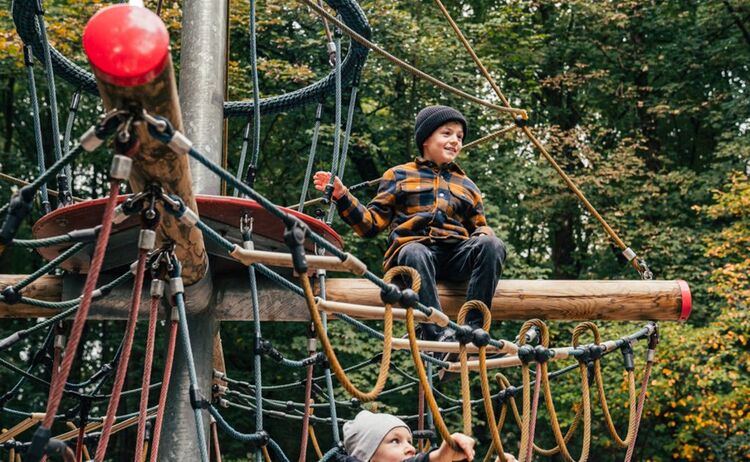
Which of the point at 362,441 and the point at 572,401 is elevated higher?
the point at 362,441

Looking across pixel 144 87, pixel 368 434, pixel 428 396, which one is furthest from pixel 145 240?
pixel 368 434

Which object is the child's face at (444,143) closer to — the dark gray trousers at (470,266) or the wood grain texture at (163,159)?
the dark gray trousers at (470,266)

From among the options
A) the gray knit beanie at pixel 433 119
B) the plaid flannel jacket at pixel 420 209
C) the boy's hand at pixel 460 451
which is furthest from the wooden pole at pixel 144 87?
the gray knit beanie at pixel 433 119

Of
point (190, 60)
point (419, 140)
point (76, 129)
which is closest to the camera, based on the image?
point (190, 60)

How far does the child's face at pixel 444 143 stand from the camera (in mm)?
3188

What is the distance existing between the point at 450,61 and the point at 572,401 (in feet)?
12.6

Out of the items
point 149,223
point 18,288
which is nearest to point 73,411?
point 18,288

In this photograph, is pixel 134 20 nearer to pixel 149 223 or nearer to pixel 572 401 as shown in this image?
pixel 149 223

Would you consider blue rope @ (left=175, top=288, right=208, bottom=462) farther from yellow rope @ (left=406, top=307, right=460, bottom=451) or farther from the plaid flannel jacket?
the plaid flannel jacket

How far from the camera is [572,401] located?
9828mm

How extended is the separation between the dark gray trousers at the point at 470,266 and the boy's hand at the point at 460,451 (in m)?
0.86

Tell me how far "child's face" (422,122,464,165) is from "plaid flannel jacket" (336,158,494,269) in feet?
0.10

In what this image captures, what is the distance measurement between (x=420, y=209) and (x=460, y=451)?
4.32ft

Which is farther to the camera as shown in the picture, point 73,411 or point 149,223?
point 73,411
